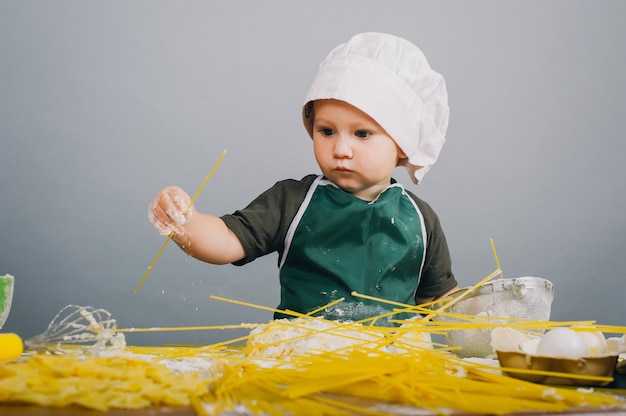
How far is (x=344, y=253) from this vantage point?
1266 millimetres

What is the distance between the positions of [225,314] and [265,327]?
3.12 feet

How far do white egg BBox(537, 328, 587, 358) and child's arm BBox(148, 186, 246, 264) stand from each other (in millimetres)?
553

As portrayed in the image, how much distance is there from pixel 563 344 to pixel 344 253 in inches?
19.8

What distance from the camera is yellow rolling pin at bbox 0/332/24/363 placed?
82 cm

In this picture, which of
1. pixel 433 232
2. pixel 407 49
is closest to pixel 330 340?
pixel 433 232

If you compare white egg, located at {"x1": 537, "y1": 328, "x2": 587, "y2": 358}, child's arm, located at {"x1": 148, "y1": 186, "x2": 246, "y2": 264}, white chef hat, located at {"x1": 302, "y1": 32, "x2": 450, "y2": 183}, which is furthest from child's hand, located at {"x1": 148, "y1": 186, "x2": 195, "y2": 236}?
white egg, located at {"x1": 537, "y1": 328, "x2": 587, "y2": 358}

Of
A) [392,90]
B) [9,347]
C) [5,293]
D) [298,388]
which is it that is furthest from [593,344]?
[5,293]

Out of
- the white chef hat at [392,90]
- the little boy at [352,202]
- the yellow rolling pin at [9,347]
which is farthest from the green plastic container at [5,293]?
the white chef hat at [392,90]

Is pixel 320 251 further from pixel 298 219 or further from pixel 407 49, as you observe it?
pixel 407 49

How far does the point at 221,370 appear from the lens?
80 cm

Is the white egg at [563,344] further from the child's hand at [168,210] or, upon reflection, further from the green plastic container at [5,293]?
the green plastic container at [5,293]

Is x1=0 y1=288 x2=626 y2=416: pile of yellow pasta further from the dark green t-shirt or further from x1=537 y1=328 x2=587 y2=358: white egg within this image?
the dark green t-shirt

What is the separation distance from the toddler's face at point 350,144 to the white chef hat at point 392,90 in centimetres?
2

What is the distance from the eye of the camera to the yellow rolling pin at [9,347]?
82cm
